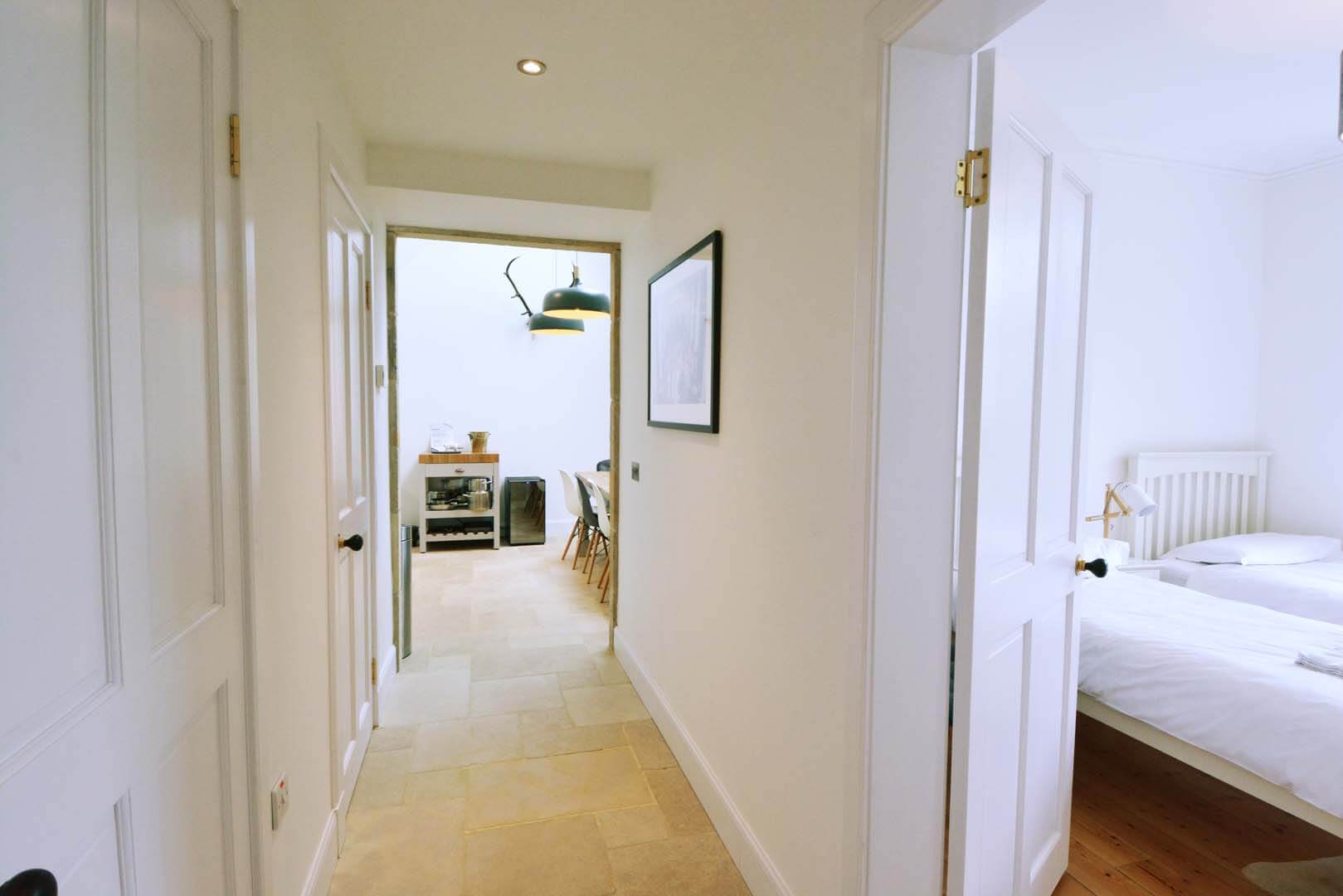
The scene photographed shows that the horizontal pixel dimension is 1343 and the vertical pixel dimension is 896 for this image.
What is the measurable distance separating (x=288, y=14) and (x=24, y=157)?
1.21 m

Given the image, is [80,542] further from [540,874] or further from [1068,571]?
[1068,571]

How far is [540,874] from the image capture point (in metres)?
1.95

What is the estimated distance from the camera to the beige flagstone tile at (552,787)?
7.41 ft

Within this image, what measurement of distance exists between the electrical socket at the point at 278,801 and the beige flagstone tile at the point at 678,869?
93 cm

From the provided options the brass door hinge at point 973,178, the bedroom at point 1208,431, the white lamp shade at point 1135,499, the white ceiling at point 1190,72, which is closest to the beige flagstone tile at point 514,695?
the bedroom at point 1208,431

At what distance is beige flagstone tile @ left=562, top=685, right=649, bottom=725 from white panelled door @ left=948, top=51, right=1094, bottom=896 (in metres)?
1.71

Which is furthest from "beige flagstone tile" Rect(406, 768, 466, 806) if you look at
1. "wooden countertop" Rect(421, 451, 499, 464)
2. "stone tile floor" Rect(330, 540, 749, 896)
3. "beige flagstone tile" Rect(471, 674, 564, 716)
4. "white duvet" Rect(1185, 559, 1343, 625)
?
"wooden countertop" Rect(421, 451, 499, 464)

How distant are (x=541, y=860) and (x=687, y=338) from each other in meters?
1.77

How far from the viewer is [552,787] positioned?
7.87 ft

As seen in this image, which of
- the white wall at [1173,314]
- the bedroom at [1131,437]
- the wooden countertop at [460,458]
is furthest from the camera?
the wooden countertop at [460,458]

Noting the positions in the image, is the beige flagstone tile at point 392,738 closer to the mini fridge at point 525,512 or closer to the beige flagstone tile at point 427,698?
the beige flagstone tile at point 427,698

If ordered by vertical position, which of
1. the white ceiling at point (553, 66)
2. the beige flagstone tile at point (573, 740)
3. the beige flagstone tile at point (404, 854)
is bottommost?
the beige flagstone tile at point (404, 854)

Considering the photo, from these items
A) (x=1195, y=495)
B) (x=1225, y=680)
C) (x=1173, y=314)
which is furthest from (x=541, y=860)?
(x=1173, y=314)

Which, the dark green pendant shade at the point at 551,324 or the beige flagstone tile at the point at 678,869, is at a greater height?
the dark green pendant shade at the point at 551,324
